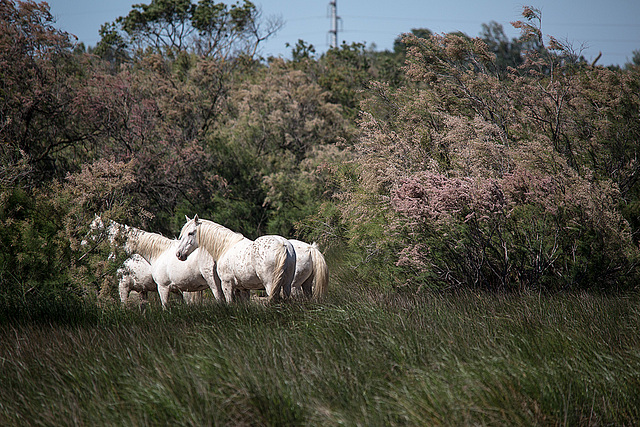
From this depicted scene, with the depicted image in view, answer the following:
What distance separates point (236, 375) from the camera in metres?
4.61

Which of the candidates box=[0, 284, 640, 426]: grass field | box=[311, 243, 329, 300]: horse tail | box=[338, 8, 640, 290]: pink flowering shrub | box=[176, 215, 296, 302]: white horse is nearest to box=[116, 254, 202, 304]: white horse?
box=[176, 215, 296, 302]: white horse

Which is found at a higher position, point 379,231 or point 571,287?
point 379,231

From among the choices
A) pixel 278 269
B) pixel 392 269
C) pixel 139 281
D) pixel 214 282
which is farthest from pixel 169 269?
pixel 392 269

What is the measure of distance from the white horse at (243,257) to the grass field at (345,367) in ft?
6.60

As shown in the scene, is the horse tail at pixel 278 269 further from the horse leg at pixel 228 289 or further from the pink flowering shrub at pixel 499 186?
the pink flowering shrub at pixel 499 186

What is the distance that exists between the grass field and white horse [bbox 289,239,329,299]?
2.45m

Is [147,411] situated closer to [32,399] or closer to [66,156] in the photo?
[32,399]

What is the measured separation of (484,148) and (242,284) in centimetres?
431

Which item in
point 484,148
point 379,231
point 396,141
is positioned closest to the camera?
point 484,148

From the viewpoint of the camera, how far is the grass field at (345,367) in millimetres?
4125

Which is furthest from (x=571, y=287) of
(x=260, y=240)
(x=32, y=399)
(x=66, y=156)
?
(x=66, y=156)

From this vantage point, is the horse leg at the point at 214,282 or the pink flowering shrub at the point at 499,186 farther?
the horse leg at the point at 214,282

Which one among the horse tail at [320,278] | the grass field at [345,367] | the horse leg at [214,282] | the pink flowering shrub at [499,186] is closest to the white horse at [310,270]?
the horse tail at [320,278]

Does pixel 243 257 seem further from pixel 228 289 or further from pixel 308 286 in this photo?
pixel 308 286
